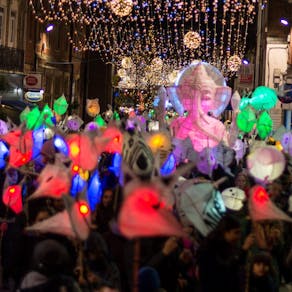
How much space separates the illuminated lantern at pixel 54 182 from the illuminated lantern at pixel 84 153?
1496 millimetres

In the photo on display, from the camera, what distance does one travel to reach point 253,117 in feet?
57.0

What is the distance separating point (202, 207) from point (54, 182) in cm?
146

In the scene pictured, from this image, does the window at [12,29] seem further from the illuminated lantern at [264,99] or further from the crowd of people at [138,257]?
the crowd of people at [138,257]

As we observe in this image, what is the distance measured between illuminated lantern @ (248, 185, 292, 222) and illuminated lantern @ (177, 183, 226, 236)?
0.28 m

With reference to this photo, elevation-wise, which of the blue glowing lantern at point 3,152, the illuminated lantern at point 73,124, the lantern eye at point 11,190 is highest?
the illuminated lantern at point 73,124

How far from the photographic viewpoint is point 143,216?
5039 millimetres

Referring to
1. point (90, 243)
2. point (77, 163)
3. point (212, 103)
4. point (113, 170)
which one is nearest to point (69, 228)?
point (90, 243)

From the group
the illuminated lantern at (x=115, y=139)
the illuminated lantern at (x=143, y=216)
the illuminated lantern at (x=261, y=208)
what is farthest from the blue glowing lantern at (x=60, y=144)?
the illuminated lantern at (x=143, y=216)

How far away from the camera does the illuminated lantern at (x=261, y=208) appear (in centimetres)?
666

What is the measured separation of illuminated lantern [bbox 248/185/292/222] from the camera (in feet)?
21.9

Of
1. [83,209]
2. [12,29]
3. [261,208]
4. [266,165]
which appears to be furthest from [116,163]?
[12,29]

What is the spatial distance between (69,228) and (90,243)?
242 mm

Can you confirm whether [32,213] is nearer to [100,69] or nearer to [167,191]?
[167,191]

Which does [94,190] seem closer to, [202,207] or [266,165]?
[266,165]
